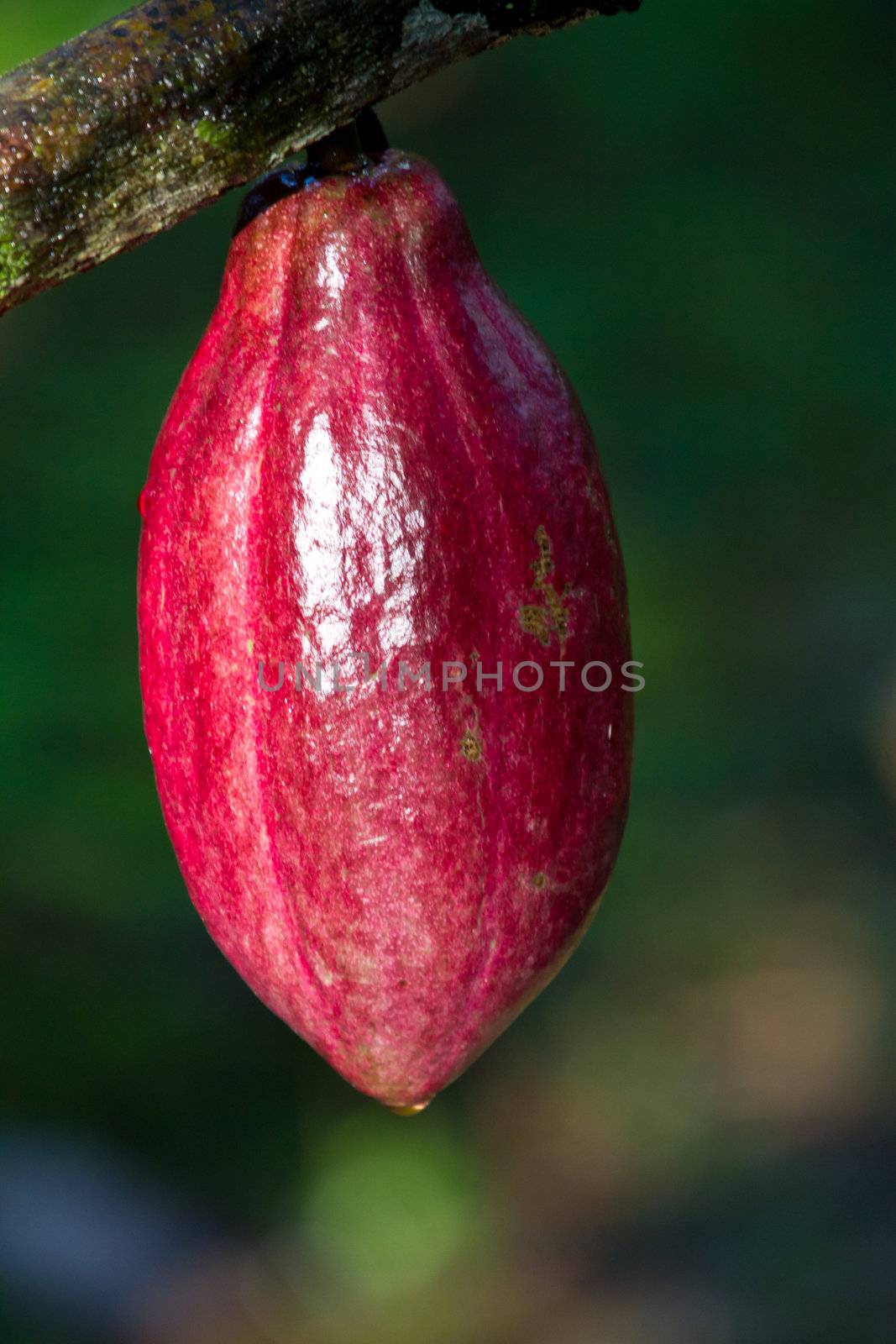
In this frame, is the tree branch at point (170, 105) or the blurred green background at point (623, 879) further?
the blurred green background at point (623, 879)

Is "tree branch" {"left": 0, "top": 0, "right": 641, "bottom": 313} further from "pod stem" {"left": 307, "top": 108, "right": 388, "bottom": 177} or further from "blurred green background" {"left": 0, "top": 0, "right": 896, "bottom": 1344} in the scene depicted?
"blurred green background" {"left": 0, "top": 0, "right": 896, "bottom": 1344}

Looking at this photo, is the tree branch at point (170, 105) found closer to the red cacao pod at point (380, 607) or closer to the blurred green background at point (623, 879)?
the red cacao pod at point (380, 607)

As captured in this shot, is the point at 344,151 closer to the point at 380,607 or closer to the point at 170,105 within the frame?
the point at 170,105

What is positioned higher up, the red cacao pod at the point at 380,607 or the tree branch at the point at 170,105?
the tree branch at the point at 170,105

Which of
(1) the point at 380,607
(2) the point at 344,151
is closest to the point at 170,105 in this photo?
(2) the point at 344,151

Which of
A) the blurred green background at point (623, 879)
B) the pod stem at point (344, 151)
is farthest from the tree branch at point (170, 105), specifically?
the blurred green background at point (623, 879)
